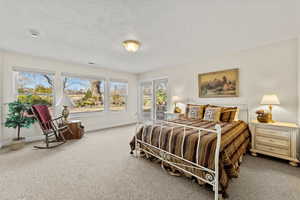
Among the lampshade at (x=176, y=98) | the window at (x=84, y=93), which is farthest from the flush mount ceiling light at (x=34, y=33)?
the lampshade at (x=176, y=98)

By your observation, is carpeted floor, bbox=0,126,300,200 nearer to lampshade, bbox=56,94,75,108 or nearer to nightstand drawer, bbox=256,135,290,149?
nightstand drawer, bbox=256,135,290,149

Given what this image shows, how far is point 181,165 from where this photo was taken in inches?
74.4

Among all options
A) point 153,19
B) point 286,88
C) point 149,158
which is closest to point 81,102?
point 149,158

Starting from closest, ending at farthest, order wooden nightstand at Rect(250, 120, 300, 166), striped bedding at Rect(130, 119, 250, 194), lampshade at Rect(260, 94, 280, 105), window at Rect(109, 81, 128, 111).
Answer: striped bedding at Rect(130, 119, 250, 194)
wooden nightstand at Rect(250, 120, 300, 166)
lampshade at Rect(260, 94, 280, 105)
window at Rect(109, 81, 128, 111)

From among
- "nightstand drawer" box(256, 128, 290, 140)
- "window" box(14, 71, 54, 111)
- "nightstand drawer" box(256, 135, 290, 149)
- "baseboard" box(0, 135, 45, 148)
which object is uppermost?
"window" box(14, 71, 54, 111)

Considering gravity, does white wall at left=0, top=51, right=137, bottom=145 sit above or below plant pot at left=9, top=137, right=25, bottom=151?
above

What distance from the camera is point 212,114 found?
310 centimetres

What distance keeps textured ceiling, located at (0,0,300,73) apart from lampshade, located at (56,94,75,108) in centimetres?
154

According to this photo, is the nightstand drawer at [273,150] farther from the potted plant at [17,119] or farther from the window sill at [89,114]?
the potted plant at [17,119]

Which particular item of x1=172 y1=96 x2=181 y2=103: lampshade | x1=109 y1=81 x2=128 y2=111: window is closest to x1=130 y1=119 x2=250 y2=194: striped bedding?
x1=172 y1=96 x2=181 y2=103: lampshade

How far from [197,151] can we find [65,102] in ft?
14.1

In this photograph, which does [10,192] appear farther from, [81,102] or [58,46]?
[81,102]

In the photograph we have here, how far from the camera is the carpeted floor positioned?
1599 millimetres

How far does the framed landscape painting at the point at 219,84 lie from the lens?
333 centimetres
